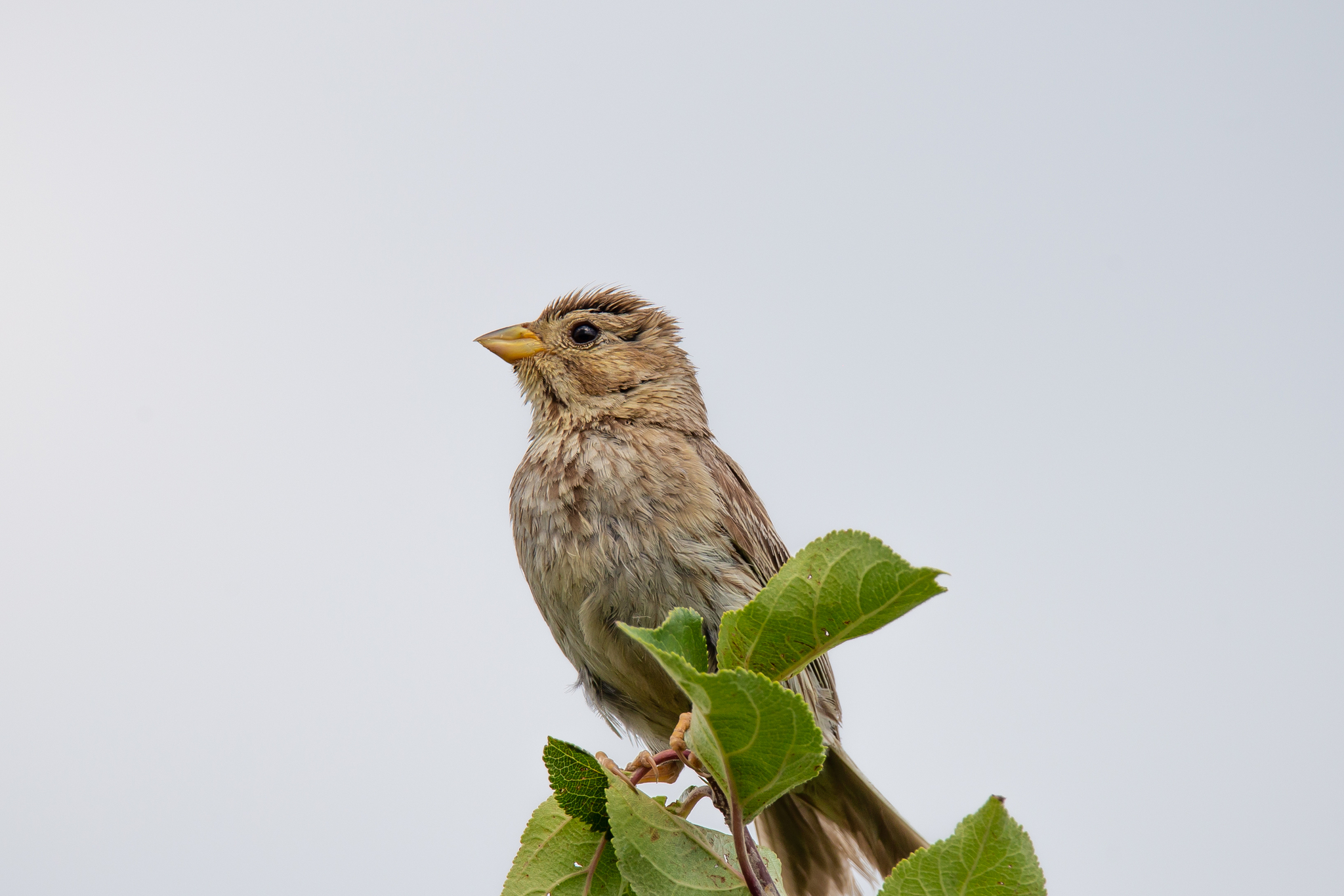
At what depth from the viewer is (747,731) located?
1565 mm

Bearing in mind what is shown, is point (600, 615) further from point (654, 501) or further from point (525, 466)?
point (525, 466)

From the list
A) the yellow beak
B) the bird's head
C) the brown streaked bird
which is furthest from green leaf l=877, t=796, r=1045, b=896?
the yellow beak

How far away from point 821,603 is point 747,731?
0.66 ft

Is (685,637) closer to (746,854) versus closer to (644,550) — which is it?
(746,854)

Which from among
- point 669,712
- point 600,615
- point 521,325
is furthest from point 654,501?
point 521,325

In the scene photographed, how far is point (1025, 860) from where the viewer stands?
1.57 meters

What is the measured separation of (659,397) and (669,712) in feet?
4.15

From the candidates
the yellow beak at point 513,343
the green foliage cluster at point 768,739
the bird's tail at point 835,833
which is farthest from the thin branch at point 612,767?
the yellow beak at point 513,343

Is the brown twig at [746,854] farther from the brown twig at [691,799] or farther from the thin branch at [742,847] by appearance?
the brown twig at [691,799]

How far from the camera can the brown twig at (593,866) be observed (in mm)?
2006

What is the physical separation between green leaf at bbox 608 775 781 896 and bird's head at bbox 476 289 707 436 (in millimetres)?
2636

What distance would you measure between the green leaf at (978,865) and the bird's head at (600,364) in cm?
293

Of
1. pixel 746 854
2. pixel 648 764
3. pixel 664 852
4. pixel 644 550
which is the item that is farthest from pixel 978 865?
pixel 644 550

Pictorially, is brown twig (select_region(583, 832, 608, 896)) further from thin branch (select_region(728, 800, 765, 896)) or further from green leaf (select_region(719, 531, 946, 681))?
green leaf (select_region(719, 531, 946, 681))
